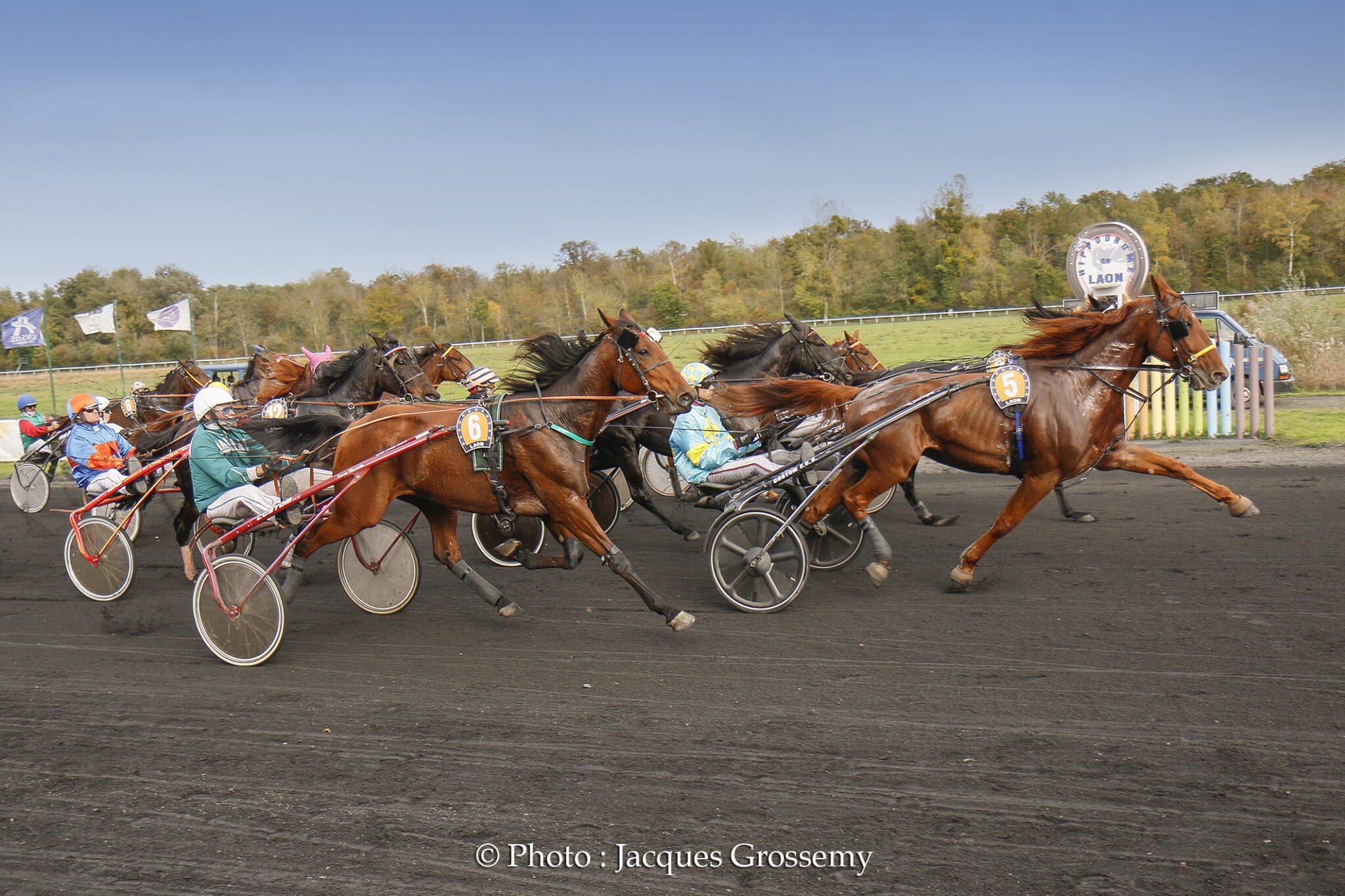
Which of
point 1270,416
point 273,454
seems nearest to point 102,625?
point 273,454

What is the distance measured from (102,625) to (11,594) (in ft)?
5.78

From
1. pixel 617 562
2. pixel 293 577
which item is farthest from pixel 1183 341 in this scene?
pixel 293 577

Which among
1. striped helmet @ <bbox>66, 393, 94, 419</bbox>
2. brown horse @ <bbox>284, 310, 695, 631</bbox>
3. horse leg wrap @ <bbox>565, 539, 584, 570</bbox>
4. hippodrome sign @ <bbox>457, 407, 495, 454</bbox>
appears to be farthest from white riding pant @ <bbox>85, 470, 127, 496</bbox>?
horse leg wrap @ <bbox>565, 539, 584, 570</bbox>

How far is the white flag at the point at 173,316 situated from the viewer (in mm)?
19703

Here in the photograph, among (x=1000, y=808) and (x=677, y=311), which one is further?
(x=677, y=311)

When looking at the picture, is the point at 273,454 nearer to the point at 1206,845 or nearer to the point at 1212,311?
the point at 1206,845

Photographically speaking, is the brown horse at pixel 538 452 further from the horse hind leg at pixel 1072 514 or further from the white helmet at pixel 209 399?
the horse hind leg at pixel 1072 514

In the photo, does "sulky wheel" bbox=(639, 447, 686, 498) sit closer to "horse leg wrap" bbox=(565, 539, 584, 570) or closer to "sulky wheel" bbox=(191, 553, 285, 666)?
"horse leg wrap" bbox=(565, 539, 584, 570)

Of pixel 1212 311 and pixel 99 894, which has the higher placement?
pixel 1212 311

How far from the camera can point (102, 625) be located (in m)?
6.35

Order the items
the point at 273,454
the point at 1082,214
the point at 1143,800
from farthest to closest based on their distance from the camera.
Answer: the point at 1082,214
the point at 273,454
the point at 1143,800

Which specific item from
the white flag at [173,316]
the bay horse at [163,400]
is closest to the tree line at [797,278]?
the white flag at [173,316]

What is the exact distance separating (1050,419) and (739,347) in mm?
3652

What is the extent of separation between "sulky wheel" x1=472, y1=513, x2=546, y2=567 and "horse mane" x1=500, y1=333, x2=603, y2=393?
1591mm
